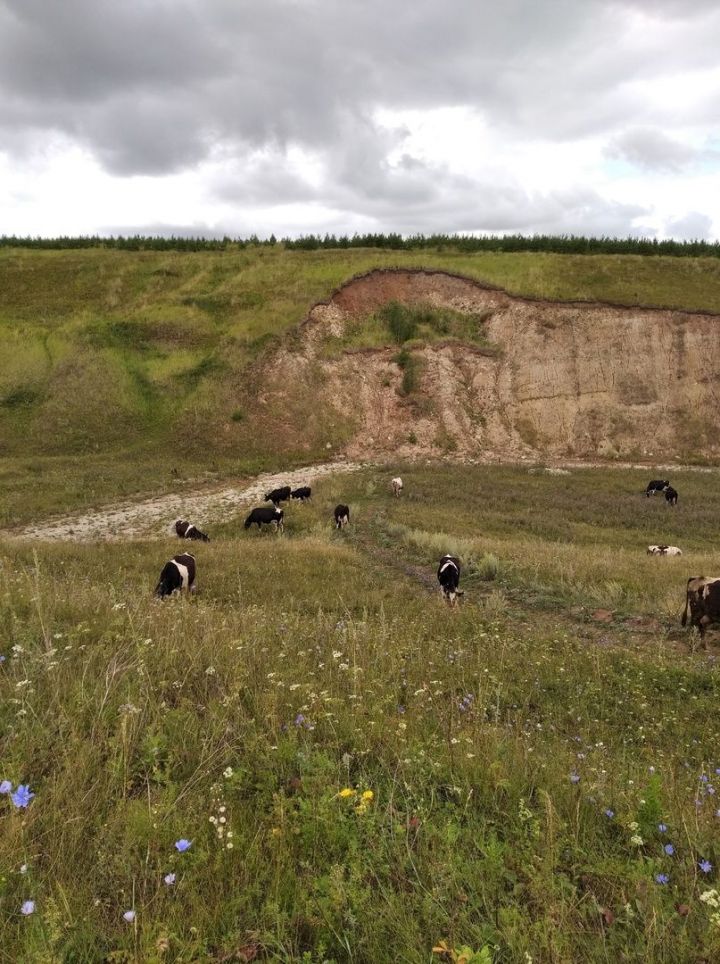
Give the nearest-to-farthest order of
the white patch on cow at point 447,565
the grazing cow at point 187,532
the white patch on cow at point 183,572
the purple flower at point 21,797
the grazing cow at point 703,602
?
the purple flower at point 21,797 → the grazing cow at point 703,602 → the white patch on cow at point 183,572 → the white patch on cow at point 447,565 → the grazing cow at point 187,532

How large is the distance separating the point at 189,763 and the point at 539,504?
27.2 m

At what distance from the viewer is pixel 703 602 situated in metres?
12.4

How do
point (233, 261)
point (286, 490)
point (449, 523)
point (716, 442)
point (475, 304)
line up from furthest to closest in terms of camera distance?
point (233, 261) < point (475, 304) < point (716, 442) < point (286, 490) < point (449, 523)

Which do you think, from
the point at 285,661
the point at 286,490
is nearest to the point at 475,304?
the point at 286,490

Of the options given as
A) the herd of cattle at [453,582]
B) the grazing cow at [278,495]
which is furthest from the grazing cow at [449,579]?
the grazing cow at [278,495]

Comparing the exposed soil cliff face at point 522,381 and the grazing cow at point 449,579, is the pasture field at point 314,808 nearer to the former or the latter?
the grazing cow at point 449,579

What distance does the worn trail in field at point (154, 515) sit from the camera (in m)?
22.8

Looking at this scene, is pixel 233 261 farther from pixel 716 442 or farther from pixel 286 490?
pixel 716 442

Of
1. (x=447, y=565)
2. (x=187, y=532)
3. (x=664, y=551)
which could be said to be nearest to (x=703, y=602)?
(x=447, y=565)

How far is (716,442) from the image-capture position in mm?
44938

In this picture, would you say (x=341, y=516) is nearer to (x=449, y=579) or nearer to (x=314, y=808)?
(x=449, y=579)

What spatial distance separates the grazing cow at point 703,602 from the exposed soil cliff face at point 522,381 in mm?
29918

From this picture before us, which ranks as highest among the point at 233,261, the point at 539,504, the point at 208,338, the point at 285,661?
the point at 233,261

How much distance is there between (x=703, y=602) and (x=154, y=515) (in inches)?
814
